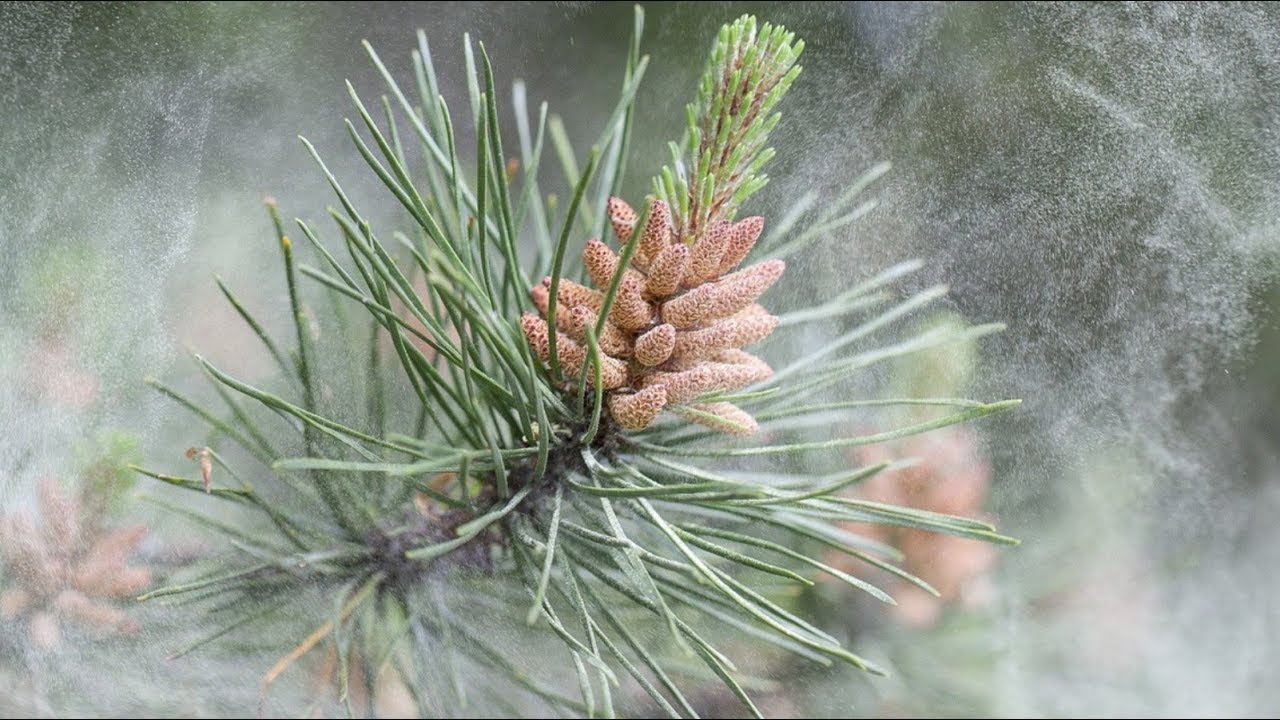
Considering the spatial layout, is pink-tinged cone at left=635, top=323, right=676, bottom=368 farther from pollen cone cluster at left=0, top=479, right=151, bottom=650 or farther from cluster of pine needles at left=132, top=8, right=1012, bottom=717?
pollen cone cluster at left=0, top=479, right=151, bottom=650

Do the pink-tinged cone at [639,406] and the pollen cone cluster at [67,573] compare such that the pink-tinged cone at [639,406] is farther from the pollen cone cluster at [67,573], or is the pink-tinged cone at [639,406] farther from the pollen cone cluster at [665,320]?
the pollen cone cluster at [67,573]

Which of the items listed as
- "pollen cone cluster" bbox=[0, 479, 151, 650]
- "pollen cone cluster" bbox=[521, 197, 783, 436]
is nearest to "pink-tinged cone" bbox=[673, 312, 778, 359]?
"pollen cone cluster" bbox=[521, 197, 783, 436]

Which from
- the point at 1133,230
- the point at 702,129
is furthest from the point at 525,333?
the point at 1133,230

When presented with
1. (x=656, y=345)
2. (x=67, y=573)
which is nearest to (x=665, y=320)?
(x=656, y=345)

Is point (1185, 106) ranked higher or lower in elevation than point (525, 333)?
higher

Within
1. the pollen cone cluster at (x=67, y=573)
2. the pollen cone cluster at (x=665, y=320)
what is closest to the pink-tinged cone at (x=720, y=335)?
the pollen cone cluster at (x=665, y=320)

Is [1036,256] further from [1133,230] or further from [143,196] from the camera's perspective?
[143,196]

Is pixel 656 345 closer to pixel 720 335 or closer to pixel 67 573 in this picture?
pixel 720 335
